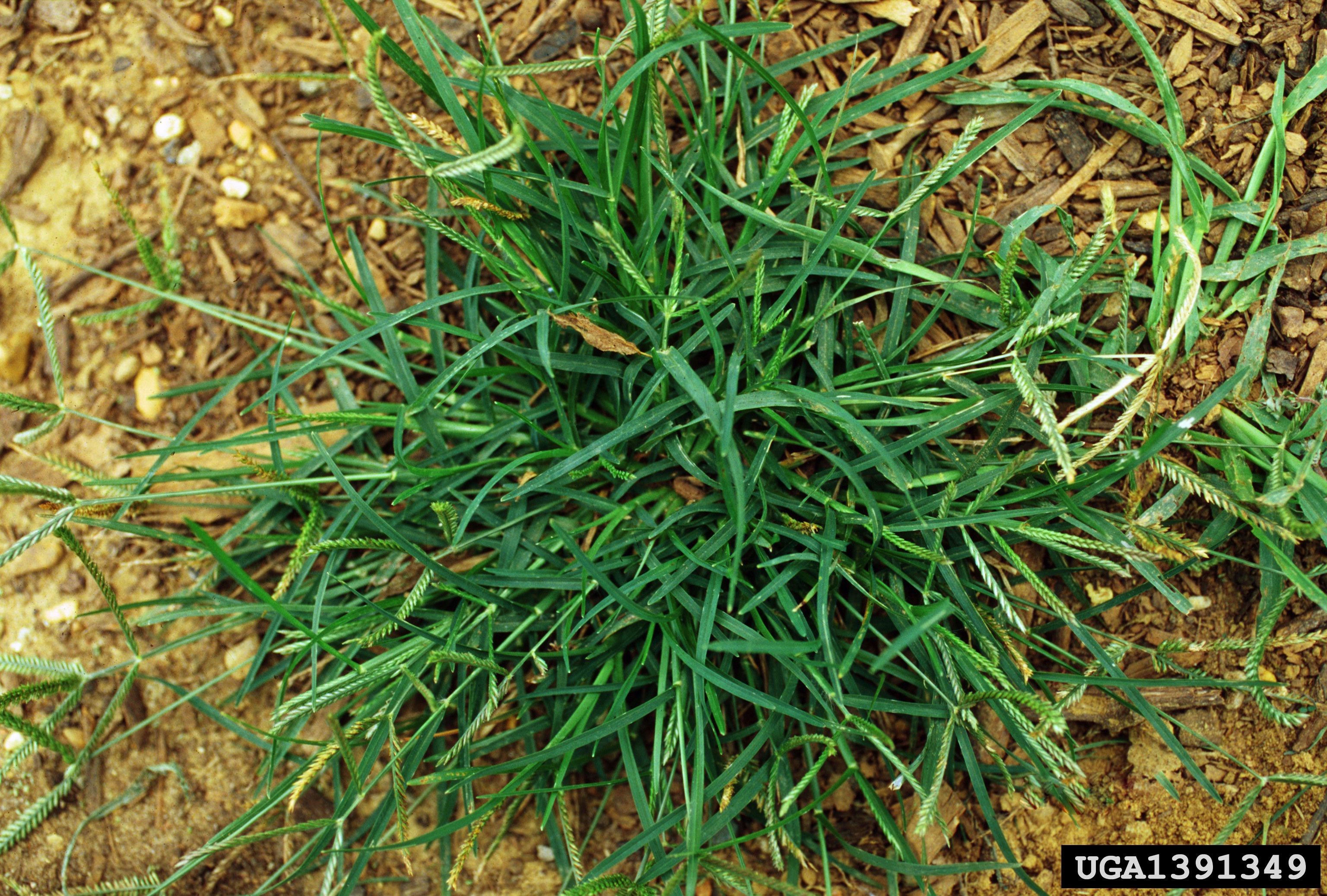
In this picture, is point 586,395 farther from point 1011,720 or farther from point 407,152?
point 1011,720

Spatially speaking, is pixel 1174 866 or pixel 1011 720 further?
pixel 1174 866

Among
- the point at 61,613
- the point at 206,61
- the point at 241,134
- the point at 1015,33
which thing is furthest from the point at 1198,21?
the point at 61,613

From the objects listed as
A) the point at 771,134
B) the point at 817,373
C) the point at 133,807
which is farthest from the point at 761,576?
the point at 133,807

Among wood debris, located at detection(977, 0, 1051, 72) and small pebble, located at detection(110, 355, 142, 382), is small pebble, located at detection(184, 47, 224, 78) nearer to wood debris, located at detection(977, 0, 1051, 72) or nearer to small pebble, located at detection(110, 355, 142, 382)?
small pebble, located at detection(110, 355, 142, 382)

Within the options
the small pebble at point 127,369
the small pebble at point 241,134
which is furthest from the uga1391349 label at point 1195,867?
the small pebble at point 241,134

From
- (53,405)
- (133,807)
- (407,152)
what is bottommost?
(133,807)

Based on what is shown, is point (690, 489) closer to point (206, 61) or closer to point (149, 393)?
point (149, 393)
